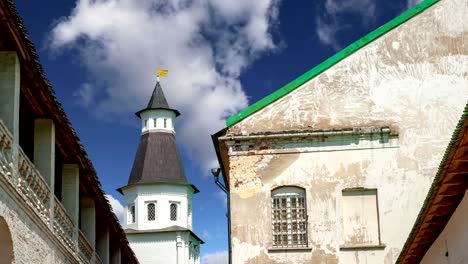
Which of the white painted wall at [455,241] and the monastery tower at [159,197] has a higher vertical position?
the monastery tower at [159,197]

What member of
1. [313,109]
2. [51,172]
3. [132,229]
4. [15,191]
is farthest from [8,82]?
[132,229]

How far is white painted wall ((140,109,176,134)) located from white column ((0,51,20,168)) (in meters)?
50.6

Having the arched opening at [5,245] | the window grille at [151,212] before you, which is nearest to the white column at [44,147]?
the arched opening at [5,245]

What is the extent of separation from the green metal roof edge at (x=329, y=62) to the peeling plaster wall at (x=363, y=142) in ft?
0.44

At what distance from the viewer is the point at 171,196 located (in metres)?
60.3

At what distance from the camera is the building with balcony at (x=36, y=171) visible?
35.7 ft

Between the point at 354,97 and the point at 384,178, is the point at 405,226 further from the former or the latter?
the point at 354,97

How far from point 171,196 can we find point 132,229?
3.91 metres

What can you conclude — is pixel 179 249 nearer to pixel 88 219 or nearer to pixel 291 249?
pixel 291 249

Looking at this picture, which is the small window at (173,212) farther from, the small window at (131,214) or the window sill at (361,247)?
the window sill at (361,247)

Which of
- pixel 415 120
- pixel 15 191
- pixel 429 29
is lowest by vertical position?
pixel 15 191

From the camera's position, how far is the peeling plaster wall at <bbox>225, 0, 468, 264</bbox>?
2048cm

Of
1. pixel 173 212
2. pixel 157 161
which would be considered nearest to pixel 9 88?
pixel 173 212

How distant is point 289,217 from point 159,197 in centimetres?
3975
